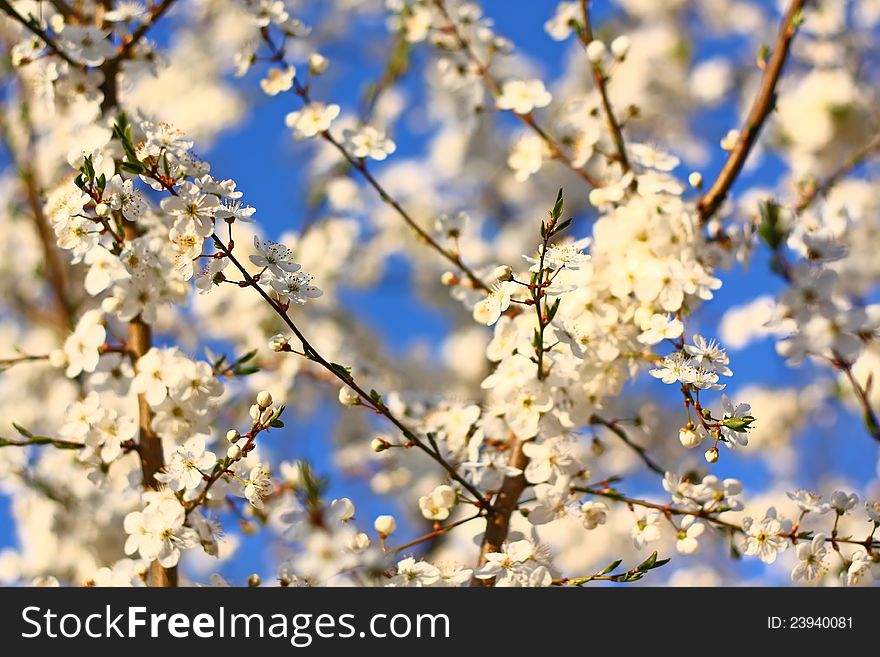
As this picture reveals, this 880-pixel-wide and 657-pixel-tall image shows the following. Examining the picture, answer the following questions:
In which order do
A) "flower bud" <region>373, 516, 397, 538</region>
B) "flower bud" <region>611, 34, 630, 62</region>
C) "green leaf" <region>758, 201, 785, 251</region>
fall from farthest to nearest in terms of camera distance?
"flower bud" <region>611, 34, 630, 62</region> → "green leaf" <region>758, 201, 785, 251</region> → "flower bud" <region>373, 516, 397, 538</region>

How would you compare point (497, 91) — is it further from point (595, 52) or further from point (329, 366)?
point (329, 366)

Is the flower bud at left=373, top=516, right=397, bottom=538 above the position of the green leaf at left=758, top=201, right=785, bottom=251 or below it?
below

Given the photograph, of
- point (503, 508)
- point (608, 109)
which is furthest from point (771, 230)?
point (503, 508)

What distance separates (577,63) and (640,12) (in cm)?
72

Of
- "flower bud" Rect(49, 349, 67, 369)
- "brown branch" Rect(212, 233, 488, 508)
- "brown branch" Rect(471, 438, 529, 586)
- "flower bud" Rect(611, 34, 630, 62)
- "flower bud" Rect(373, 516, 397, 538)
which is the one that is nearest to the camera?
"brown branch" Rect(212, 233, 488, 508)

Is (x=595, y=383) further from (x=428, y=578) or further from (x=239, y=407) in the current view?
(x=239, y=407)

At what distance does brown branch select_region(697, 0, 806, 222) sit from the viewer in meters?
2.63

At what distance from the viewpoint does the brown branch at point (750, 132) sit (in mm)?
2635

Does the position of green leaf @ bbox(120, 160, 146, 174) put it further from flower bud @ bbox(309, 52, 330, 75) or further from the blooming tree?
flower bud @ bbox(309, 52, 330, 75)

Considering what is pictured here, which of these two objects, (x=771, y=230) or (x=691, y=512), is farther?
(x=771, y=230)

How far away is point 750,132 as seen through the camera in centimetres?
264

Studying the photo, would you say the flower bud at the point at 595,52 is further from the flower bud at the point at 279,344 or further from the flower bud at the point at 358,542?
the flower bud at the point at 358,542

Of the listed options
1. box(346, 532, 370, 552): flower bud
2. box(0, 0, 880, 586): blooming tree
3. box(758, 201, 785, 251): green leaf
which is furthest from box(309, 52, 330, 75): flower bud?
box(346, 532, 370, 552): flower bud

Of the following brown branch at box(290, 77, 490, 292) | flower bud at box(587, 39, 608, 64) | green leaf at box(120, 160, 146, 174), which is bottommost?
green leaf at box(120, 160, 146, 174)
